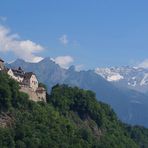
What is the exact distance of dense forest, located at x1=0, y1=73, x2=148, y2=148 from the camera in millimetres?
110688

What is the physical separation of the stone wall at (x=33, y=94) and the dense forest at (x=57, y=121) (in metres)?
→ 1.61

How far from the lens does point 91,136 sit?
133125 mm

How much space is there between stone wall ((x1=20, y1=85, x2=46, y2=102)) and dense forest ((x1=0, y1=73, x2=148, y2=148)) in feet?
5.28

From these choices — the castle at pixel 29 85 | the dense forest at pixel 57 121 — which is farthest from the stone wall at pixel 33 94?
the dense forest at pixel 57 121

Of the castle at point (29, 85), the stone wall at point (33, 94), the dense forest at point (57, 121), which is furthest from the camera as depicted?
the castle at point (29, 85)

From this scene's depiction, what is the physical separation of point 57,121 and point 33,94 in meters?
7.72

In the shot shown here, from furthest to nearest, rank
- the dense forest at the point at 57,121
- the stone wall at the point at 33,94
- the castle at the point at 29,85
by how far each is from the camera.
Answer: the castle at the point at 29,85 → the stone wall at the point at 33,94 → the dense forest at the point at 57,121

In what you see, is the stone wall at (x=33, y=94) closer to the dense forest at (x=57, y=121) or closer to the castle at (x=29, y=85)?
the castle at (x=29, y=85)

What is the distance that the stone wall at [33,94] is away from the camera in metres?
123

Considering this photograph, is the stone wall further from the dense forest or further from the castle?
the dense forest

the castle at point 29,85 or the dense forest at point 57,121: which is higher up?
the castle at point 29,85

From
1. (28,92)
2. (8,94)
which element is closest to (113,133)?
(28,92)

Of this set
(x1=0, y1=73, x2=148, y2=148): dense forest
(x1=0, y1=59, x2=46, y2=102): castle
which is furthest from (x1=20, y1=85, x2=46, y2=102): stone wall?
(x1=0, y1=73, x2=148, y2=148): dense forest

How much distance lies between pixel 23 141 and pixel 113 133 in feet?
154
